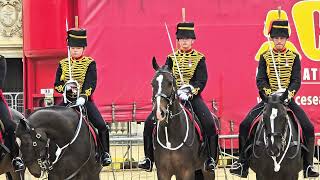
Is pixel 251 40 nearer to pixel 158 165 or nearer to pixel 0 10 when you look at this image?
pixel 158 165

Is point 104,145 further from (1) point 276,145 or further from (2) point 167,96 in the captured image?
(1) point 276,145

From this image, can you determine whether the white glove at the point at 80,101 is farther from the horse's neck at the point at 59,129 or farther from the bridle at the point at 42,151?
the bridle at the point at 42,151

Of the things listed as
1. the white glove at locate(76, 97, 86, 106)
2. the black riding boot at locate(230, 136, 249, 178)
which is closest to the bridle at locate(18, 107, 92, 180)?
the white glove at locate(76, 97, 86, 106)

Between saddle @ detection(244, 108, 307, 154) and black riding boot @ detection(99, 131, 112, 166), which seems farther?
black riding boot @ detection(99, 131, 112, 166)

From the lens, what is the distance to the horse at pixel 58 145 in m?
9.57

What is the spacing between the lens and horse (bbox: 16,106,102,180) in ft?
31.4

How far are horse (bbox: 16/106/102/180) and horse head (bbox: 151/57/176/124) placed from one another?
992mm

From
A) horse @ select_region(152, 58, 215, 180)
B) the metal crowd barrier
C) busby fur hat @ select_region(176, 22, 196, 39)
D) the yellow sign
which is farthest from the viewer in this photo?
the metal crowd barrier

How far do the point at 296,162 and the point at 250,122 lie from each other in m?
0.88

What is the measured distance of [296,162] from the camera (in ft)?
34.5

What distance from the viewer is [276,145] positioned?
32.6ft

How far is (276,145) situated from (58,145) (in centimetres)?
248

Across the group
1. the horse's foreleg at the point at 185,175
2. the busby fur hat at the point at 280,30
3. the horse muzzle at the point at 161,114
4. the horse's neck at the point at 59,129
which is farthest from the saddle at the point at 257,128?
the horse's neck at the point at 59,129

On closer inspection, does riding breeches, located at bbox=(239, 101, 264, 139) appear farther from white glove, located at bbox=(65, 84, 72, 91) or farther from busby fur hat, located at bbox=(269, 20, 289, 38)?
white glove, located at bbox=(65, 84, 72, 91)
